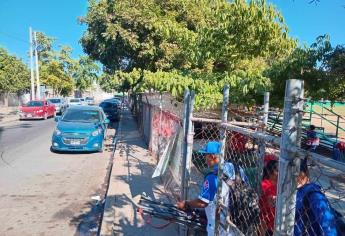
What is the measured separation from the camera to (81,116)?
1418cm

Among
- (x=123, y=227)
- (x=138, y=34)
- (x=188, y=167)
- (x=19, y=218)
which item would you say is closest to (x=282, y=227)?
(x=188, y=167)

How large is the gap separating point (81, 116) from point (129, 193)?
708 centimetres

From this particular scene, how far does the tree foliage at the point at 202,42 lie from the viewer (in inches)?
313

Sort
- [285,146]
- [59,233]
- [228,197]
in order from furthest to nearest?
[59,233]
[228,197]
[285,146]

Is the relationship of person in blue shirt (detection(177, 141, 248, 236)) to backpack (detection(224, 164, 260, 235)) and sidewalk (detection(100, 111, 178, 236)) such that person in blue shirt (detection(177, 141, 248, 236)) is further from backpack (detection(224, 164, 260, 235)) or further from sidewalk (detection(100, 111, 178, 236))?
sidewalk (detection(100, 111, 178, 236))

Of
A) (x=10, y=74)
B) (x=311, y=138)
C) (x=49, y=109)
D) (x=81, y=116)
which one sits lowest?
(x=49, y=109)

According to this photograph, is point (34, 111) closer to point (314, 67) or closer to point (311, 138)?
point (314, 67)

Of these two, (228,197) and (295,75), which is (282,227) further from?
(295,75)

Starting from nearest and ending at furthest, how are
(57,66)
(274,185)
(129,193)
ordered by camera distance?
(274,185) < (129,193) < (57,66)

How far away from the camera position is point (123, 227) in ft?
19.6

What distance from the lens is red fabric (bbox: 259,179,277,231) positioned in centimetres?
335

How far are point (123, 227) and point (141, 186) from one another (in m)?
2.29

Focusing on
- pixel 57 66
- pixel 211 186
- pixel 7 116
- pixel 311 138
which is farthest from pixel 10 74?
pixel 311 138

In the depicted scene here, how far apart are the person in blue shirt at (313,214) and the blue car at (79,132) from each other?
36.3 ft
